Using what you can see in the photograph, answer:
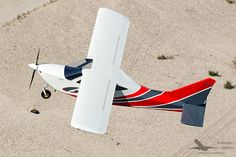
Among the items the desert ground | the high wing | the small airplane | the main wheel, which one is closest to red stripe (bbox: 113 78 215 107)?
the small airplane

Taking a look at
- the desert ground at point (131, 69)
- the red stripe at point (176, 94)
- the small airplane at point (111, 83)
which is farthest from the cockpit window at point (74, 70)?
the red stripe at point (176, 94)

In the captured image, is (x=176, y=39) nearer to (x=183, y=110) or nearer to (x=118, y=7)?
(x=118, y=7)

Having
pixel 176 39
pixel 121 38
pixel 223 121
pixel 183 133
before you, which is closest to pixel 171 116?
pixel 183 133

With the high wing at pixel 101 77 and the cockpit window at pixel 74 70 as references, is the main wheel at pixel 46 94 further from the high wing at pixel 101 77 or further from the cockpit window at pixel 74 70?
the high wing at pixel 101 77

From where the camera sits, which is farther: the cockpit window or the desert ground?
the desert ground

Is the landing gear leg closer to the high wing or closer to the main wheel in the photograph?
the main wheel

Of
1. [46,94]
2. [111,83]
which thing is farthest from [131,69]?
[111,83]
